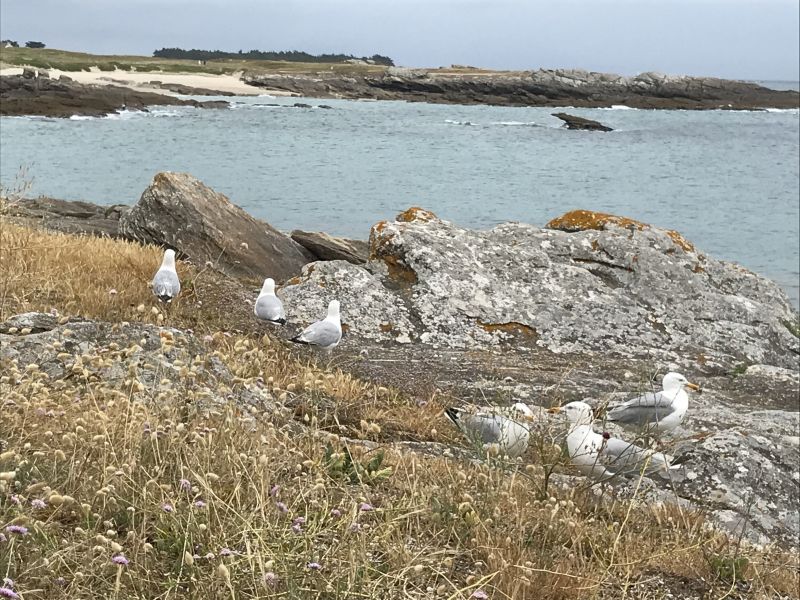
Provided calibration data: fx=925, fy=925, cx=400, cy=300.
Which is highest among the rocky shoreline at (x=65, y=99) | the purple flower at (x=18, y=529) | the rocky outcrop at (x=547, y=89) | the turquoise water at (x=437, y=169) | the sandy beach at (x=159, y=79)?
the rocky outcrop at (x=547, y=89)

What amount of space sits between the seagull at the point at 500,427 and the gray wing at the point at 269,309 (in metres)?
2.46

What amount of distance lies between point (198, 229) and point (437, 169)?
29110 mm

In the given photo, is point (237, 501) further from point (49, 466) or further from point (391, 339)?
point (391, 339)

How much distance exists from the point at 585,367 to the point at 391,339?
1.66 m

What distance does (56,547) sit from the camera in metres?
2.66

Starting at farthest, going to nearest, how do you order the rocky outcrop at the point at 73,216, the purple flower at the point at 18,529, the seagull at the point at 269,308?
the rocky outcrop at the point at 73,216 < the seagull at the point at 269,308 < the purple flower at the point at 18,529

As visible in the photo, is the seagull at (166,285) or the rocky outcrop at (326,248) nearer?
the seagull at (166,285)

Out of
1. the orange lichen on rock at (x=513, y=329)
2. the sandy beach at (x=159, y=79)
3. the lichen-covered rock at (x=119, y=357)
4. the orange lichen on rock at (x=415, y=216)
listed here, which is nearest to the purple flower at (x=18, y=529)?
the lichen-covered rock at (x=119, y=357)

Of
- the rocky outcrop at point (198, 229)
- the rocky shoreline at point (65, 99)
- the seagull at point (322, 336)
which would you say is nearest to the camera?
the seagull at point (322, 336)

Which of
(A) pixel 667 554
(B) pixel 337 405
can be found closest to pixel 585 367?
(B) pixel 337 405

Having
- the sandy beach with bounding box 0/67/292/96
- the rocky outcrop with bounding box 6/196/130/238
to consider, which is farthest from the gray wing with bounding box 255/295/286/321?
the sandy beach with bounding box 0/67/292/96

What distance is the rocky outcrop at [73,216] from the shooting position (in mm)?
12305

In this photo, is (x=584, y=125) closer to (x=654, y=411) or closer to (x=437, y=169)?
(x=437, y=169)

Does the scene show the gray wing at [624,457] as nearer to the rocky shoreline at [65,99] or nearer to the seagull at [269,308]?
the seagull at [269,308]
